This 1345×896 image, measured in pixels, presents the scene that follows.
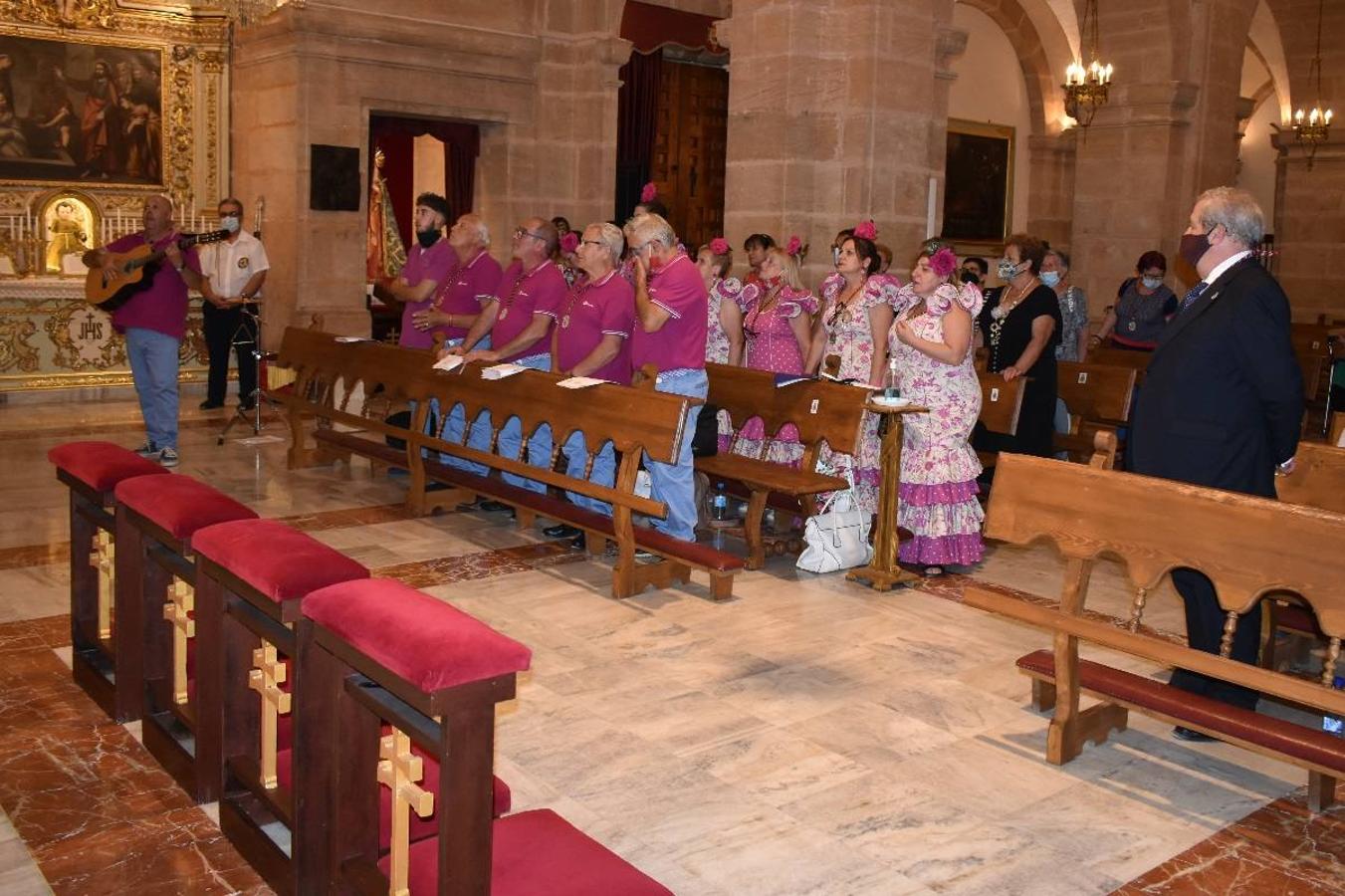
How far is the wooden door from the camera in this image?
15.3 meters

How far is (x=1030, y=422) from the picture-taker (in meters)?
7.51

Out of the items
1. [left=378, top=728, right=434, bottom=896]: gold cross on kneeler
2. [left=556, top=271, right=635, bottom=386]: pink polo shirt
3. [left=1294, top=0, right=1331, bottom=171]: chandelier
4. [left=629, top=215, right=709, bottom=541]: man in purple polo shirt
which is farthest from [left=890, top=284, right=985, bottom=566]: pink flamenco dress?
[left=1294, top=0, right=1331, bottom=171]: chandelier

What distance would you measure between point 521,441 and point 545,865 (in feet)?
15.4

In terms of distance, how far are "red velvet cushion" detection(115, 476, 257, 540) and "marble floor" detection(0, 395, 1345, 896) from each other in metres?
0.80

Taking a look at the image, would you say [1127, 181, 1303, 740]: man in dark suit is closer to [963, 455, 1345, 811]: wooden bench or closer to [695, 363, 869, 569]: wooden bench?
[963, 455, 1345, 811]: wooden bench

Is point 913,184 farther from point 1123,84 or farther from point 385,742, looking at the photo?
point 385,742

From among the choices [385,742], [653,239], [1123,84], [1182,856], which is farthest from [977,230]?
[385,742]

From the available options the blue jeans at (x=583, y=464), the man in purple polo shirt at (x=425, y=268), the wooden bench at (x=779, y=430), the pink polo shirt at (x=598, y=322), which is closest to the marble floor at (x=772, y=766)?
the wooden bench at (x=779, y=430)

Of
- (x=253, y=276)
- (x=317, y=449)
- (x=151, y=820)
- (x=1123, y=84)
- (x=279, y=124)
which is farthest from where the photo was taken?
(x=1123, y=84)

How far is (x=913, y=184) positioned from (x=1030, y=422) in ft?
7.07

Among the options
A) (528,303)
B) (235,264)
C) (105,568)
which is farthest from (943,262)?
(235,264)

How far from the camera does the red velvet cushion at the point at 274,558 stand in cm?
279

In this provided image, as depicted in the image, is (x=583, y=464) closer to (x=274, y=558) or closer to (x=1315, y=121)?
(x=274, y=558)

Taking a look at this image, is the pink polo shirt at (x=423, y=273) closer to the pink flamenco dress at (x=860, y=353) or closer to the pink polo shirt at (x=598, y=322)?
the pink polo shirt at (x=598, y=322)
